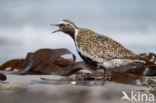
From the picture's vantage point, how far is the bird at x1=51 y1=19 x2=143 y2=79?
121 inches

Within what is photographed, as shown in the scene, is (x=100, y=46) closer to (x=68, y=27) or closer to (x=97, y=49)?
(x=97, y=49)

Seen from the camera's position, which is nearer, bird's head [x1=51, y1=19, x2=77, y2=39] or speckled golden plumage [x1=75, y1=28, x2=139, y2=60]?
speckled golden plumage [x1=75, y1=28, x2=139, y2=60]

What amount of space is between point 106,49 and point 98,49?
4.4 inches

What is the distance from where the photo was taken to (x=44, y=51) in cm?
345

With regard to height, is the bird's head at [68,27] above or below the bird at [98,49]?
above

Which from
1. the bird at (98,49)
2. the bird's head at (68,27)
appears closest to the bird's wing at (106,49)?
the bird at (98,49)

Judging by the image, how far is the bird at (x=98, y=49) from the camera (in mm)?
3078

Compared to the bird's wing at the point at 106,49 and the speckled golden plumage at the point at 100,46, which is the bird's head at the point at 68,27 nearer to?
the speckled golden plumage at the point at 100,46

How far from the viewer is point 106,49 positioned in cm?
322

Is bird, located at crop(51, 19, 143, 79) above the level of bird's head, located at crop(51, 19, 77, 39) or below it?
below

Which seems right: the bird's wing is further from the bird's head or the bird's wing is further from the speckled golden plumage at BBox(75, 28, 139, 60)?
the bird's head

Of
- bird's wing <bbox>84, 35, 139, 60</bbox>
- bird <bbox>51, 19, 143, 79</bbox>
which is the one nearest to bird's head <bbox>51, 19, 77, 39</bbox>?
bird <bbox>51, 19, 143, 79</bbox>

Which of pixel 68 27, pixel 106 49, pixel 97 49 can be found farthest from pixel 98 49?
pixel 68 27

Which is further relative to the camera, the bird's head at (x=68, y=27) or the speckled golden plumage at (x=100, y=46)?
the bird's head at (x=68, y=27)
